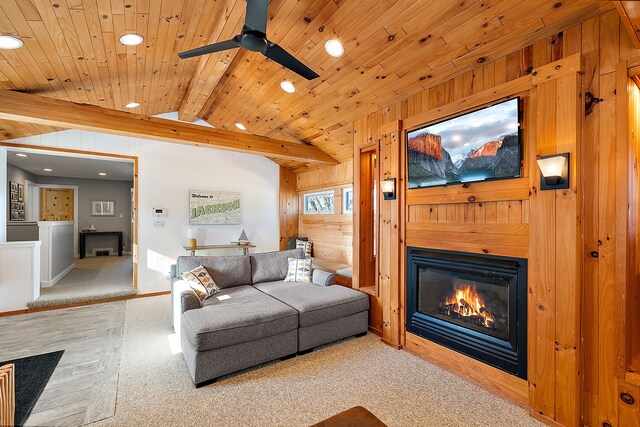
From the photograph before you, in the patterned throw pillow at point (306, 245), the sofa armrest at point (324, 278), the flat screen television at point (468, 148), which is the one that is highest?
the flat screen television at point (468, 148)

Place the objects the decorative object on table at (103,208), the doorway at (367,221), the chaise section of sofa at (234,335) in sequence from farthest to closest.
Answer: the decorative object on table at (103,208) < the doorway at (367,221) < the chaise section of sofa at (234,335)

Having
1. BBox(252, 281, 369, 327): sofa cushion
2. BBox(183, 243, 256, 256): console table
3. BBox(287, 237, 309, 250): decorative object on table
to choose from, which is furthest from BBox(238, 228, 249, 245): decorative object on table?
BBox(252, 281, 369, 327): sofa cushion

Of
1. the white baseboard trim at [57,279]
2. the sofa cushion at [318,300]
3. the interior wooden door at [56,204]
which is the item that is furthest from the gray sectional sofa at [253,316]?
the interior wooden door at [56,204]

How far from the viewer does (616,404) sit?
173 cm

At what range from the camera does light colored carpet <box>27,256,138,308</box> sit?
14.1 feet

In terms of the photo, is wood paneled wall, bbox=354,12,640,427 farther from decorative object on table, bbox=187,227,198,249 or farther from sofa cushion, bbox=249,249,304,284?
decorative object on table, bbox=187,227,198,249

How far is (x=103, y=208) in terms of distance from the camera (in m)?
9.12

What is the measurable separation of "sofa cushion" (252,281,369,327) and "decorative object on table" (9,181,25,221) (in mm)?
6340

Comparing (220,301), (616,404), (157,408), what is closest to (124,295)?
(220,301)

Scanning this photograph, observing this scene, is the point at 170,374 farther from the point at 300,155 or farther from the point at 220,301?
the point at 300,155

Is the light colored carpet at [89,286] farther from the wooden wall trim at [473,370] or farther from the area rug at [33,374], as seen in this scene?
the wooden wall trim at [473,370]

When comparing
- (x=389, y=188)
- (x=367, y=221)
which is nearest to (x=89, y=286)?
(x=367, y=221)

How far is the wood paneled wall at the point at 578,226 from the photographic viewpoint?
67.8 inches

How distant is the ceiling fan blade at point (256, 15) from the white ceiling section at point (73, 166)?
427cm
